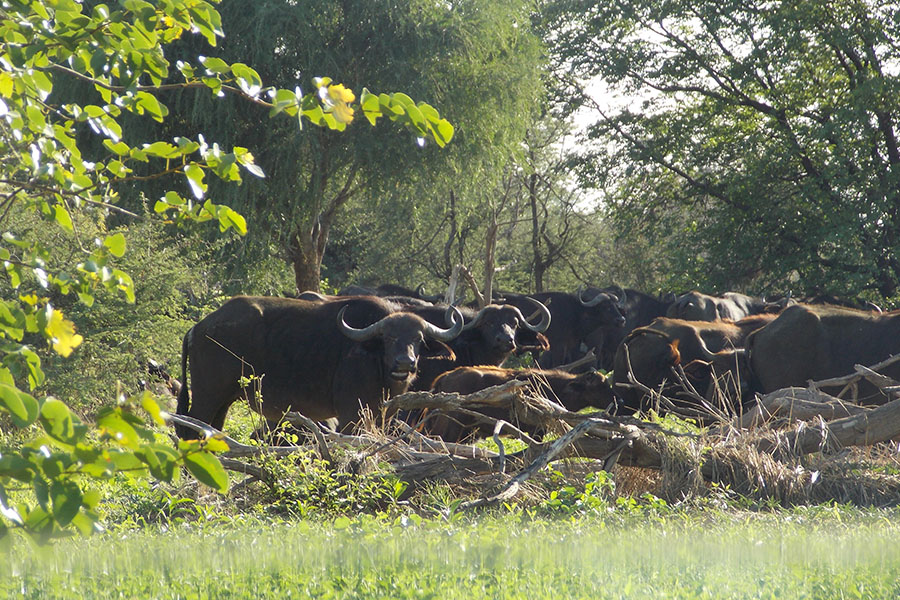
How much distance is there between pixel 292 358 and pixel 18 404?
9.49 meters

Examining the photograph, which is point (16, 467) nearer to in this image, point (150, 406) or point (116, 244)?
point (150, 406)

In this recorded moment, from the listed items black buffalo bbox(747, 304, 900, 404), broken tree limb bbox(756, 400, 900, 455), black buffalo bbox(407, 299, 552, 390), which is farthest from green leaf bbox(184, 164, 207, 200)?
black buffalo bbox(747, 304, 900, 404)

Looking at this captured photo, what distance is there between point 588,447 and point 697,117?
855 inches

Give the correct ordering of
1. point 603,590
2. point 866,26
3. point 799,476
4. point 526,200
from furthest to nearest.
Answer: point 526,200 < point 866,26 < point 799,476 < point 603,590

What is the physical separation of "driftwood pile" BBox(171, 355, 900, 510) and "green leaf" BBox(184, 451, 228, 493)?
15.1 ft

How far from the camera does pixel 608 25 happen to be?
89.7 ft

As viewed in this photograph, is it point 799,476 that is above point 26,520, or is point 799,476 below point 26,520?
below

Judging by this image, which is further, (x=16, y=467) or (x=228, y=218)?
(x=228, y=218)

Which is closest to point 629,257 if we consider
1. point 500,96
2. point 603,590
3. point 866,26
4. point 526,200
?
point 526,200

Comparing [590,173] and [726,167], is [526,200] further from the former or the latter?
[726,167]

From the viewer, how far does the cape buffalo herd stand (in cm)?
1153

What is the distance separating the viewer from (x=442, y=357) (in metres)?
12.3

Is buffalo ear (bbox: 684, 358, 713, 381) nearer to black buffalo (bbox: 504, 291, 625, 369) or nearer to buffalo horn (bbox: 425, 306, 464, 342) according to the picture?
buffalo horn (bbox: 425, 306, 464, 342)

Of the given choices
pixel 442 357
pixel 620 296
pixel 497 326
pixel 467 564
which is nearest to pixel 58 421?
pixel 467 564
